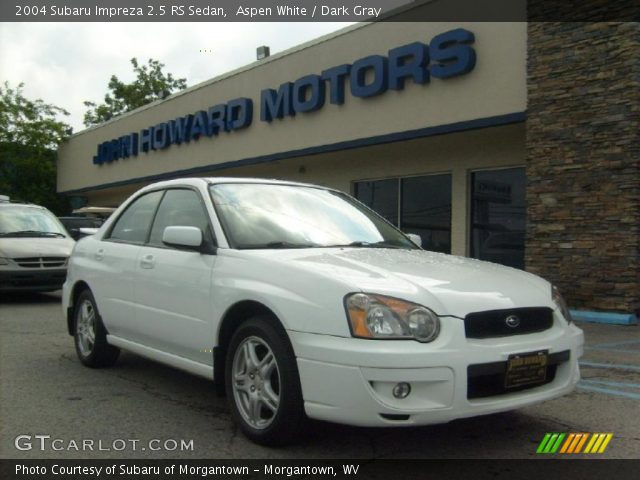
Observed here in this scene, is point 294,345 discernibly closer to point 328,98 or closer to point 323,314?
point 323,314

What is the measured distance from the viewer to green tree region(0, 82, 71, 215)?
3406 centimetres

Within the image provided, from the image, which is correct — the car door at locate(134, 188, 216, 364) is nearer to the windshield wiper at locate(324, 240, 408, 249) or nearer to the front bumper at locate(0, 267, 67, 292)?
the windshield wiper at locate(324, 240, 408, 249)

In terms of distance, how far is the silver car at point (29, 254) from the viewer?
11.0 meters

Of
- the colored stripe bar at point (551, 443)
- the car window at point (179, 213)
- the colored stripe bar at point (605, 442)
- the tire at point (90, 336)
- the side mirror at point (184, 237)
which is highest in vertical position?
the car window at point (179, 213)

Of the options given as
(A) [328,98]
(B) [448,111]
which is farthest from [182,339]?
(A) [328,98]

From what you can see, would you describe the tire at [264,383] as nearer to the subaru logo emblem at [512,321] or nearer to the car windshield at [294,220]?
the car windshield at [294,220]

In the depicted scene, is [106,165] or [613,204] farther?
[106,165]

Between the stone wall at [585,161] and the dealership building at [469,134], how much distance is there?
0.02m

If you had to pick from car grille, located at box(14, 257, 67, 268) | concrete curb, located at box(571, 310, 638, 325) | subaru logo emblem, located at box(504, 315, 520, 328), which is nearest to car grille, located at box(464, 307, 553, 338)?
subaru logo emblem, located at box(504, 315, 520, 328)

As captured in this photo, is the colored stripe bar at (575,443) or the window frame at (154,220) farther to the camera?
the window frame at (154,220)

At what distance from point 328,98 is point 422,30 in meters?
3.13

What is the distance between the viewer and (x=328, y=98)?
15609 millimetres

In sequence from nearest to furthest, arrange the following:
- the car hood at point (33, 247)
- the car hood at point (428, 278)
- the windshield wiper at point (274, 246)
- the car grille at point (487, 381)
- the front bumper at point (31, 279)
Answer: the car grille at point (487, 381)
the car hood at point (428, 278)
the windshield wiper at point (274, 246)
the front bumper at point (31, 279)
the car hood at point (33, 247)

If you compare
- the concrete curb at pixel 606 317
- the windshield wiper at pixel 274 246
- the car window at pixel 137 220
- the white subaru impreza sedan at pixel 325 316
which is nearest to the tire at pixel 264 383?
the white subaru impreza sedan at pixel 325 316
